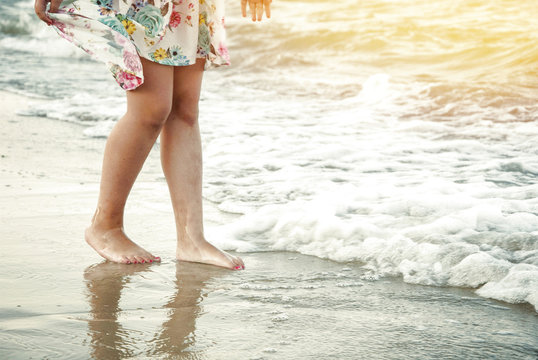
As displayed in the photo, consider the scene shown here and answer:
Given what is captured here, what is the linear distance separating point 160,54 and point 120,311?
3.08 feet

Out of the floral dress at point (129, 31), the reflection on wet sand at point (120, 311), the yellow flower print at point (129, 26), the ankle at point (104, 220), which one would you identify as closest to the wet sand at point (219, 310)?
the reflection on wet sand at point (120, 311)

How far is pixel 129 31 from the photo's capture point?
258cm

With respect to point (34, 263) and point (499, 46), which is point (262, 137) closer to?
point (34, 263)

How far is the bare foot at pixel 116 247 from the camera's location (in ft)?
Answer: 9.29

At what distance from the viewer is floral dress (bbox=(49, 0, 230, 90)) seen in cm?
255

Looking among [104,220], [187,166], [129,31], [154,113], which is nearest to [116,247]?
[104,220]

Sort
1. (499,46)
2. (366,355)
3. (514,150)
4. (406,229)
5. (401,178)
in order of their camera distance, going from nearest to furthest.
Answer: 1. (366,355)
2. (406,229)
3. (401,178)
4. (514,150)
5. (499,46)

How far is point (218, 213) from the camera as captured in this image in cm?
376

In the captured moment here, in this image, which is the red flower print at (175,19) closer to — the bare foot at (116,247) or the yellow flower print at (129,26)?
the yellow flower print at (129,26)

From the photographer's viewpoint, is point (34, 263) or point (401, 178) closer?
point (34, 263)

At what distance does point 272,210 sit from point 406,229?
706 mm

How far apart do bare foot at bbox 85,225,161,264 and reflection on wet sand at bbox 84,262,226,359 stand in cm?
A: 4

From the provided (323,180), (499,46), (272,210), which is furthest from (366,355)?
(499,46)

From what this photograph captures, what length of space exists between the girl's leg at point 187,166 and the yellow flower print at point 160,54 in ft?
0.60
